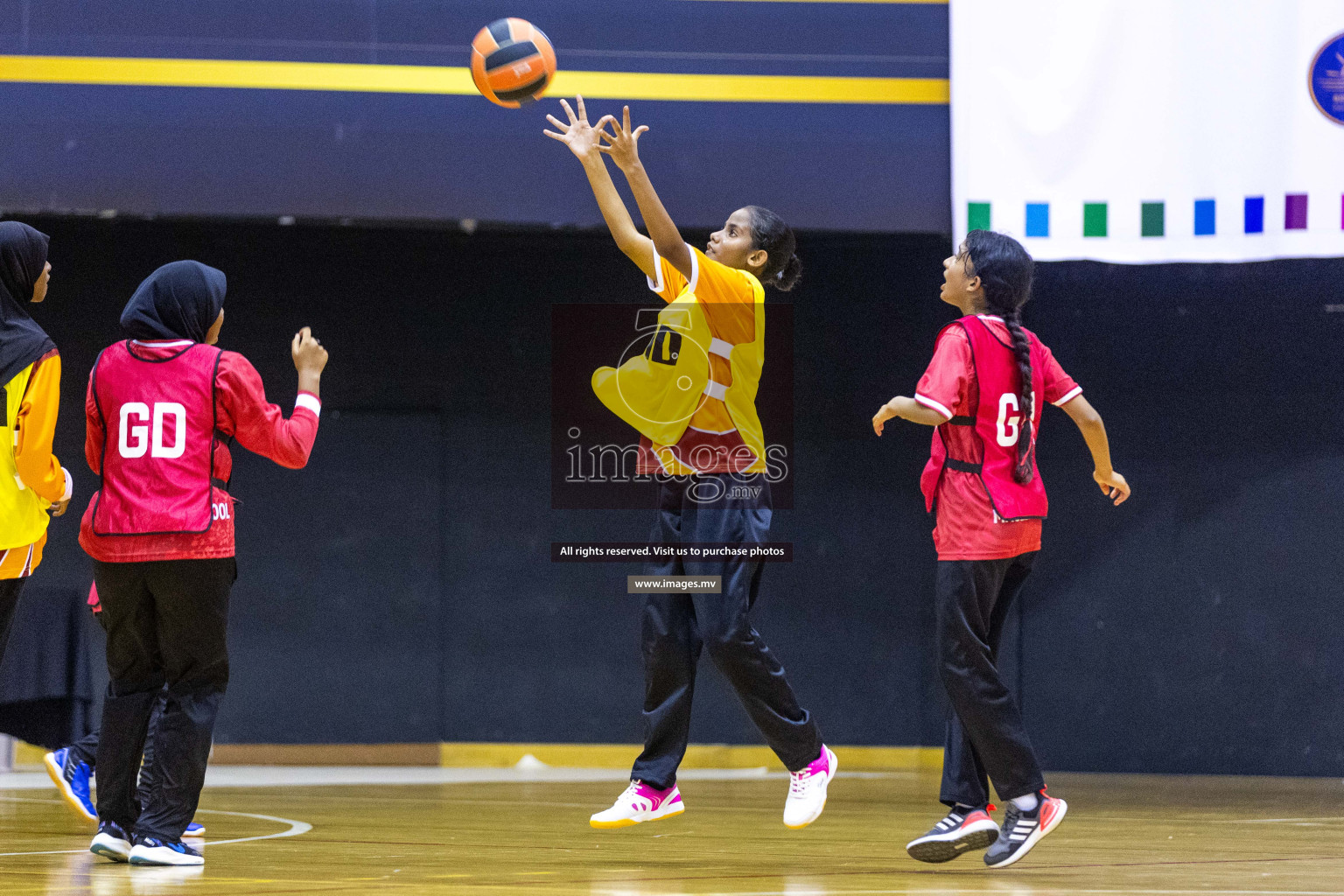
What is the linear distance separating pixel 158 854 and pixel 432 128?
3.53m

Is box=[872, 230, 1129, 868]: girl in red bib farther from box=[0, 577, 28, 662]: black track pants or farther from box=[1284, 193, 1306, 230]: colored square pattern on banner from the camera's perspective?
box=[1284, 193, 1306, 230]: colored square pattern on banner

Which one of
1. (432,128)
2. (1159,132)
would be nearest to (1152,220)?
(1159,132)

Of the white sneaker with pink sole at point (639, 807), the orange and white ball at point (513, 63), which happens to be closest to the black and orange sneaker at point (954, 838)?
the white sneaker with pink sole at point (639, 807)

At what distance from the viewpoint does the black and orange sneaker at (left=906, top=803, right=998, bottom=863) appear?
10.3ft

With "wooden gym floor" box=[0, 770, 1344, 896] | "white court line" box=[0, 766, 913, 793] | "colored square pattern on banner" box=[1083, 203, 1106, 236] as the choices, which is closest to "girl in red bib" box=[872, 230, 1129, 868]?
"wooden gym floor" box=[0, 770, 1344, 896]

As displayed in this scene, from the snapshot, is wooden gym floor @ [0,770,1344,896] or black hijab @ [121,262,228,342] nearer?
wooden gym floor @ [0,770,1344,896]

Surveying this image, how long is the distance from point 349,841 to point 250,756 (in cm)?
322

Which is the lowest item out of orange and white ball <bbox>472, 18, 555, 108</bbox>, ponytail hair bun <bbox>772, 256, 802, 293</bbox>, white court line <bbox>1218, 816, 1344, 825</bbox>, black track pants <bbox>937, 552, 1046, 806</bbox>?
white court line <bbox>1218, 816, 1344, 825</bbox>

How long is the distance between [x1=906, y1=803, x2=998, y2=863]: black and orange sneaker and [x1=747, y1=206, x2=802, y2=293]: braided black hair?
4.97ft

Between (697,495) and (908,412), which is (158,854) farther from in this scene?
(908,412)

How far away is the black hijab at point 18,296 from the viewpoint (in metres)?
3.33

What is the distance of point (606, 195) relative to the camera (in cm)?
339

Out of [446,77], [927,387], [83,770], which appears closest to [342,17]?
[446,77]

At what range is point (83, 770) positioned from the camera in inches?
163
